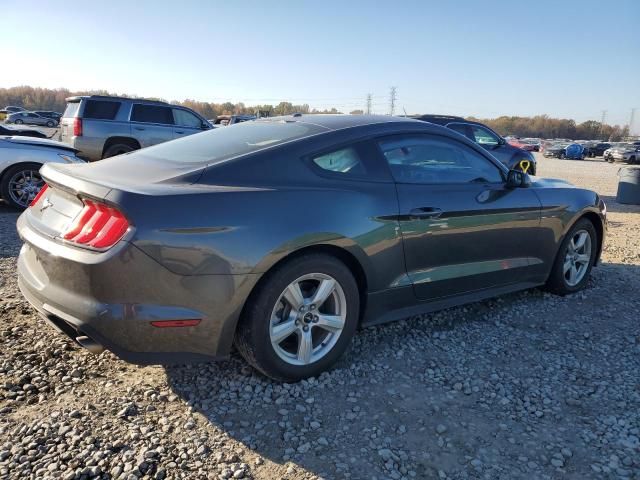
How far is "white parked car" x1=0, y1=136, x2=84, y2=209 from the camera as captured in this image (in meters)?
7.45

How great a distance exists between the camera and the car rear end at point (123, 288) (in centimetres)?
245

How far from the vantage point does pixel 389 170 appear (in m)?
3.43

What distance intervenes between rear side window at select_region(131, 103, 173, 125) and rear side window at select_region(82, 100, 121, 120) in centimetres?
40

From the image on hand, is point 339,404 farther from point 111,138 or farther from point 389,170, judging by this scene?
point 111,138

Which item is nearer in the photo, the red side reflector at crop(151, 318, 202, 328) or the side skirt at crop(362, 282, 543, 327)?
the red side reflector at crop(151, 318, 202, 328)

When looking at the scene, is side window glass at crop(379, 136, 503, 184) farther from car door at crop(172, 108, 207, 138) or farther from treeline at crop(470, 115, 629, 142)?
treeline at crop(470, 115, 629, 142)

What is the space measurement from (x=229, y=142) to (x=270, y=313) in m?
1.23

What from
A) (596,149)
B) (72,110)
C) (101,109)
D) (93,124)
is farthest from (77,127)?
(596,149)

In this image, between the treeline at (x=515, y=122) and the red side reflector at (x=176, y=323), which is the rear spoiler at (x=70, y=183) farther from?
the treeline at (x=515, y=122)

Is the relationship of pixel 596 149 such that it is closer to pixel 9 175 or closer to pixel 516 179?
pixel 516 179

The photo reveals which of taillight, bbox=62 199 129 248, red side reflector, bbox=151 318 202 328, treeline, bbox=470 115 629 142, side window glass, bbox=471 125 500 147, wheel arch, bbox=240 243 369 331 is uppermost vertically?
treeline, bbox=470 115 629 142

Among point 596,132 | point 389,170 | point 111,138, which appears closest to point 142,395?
point 389,170

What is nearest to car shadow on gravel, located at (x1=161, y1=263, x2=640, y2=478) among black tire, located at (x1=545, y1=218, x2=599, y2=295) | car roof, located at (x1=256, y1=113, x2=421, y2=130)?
black tire, located at (x1=545, y1=218, x2=599, y2=295)

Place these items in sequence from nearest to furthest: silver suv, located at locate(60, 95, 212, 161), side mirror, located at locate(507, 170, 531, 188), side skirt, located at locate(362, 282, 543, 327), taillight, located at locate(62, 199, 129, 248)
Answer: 1. taillight, located at locate(62, 199, 129, 248)
2. side skirt, located at locate(362, 282, 543, 327)
3. side mirror, located at locate(507, 170, 531, 188)
4. silver suv, located at locate(60, 95, 212, 161)
